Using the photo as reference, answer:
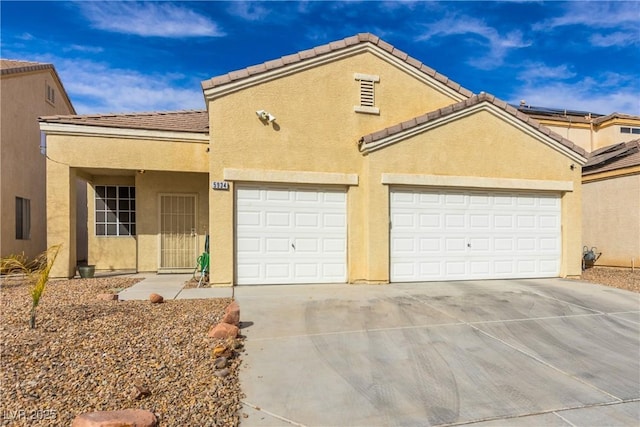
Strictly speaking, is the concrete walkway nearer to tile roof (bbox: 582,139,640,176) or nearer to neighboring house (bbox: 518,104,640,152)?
tile roof (bbox: 582,139,640,176)

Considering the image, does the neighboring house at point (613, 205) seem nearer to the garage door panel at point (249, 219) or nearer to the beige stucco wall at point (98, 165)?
the garage door panel at point (249, 219)

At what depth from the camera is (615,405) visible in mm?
4168

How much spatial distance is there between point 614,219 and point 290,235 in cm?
1175

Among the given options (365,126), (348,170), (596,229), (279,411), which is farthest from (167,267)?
(596,229)

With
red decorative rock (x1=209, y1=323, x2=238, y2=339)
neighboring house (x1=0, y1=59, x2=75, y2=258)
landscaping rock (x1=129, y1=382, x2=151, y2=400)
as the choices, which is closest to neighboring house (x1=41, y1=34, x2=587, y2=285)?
neighboring house (x1=0, y1=59, x2=75, y2=258)

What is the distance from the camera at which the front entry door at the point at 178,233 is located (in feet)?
40.9

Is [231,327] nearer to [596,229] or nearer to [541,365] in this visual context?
[541,365]

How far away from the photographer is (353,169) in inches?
406

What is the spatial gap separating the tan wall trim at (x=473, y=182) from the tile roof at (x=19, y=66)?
13.3 metres

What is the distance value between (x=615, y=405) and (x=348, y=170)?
7.21 meters

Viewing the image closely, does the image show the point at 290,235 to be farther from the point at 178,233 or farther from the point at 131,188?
the point at 131,188

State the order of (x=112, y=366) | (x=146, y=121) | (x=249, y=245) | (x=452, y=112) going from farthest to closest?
1. (x=146, y=121)
2. (x=452, y=112)
3. (x=249, y=245)
4. (x=112, y=366)


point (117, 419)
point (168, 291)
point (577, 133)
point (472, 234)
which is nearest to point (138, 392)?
point (117, 419)

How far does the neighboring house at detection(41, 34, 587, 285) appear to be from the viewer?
977 centimetres
